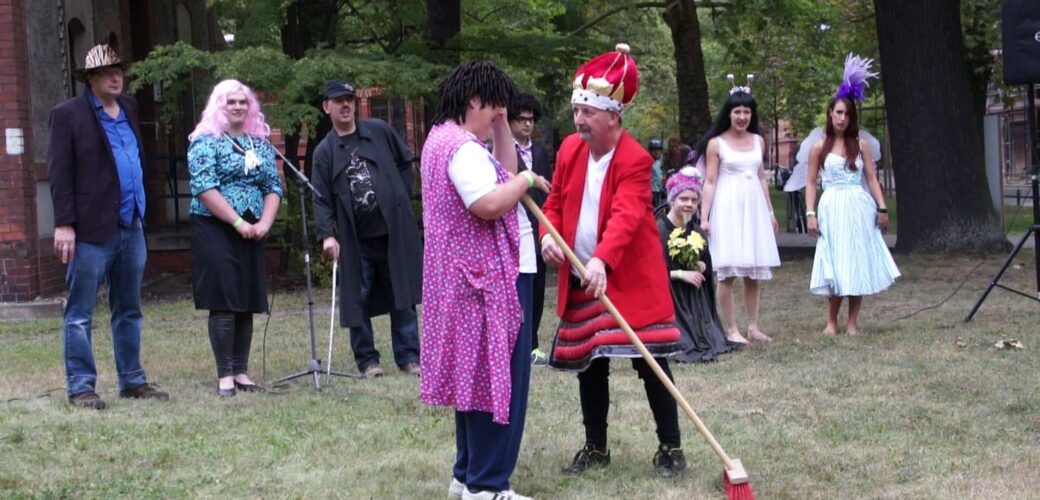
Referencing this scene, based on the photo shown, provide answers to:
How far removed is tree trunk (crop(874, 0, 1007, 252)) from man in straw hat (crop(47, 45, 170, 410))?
10.4m

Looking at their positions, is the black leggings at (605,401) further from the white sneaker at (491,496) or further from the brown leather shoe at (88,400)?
the brown leather shoe at (88,400)

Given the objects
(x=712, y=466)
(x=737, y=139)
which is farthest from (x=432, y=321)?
(x=737, y=139)

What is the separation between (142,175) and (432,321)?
11.8 feet

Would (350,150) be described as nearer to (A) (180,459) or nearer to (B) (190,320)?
(A) (180,459)

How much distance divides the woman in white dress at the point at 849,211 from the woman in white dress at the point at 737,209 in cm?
38

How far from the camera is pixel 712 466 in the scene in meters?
5.99

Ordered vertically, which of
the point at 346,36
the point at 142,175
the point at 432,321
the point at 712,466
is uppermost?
the point at 346,36

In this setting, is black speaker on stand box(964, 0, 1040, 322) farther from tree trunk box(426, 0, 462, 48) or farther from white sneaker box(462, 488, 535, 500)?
tree trunk box(426, 0, 462, 48)

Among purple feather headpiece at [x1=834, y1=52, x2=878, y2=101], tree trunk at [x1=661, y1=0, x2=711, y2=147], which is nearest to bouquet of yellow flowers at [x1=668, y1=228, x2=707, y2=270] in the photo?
purple feather headpiece at [x1=834, y1=52, x2=878, y2=101]

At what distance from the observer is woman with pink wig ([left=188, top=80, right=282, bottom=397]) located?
26.3 ft

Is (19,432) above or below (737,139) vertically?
below

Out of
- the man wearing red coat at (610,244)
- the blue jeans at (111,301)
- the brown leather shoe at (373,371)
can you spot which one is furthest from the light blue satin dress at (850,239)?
the blue jeans at (111,301)

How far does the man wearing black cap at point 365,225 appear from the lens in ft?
28.8

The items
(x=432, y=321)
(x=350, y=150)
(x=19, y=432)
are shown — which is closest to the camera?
(x=432, y=321)
